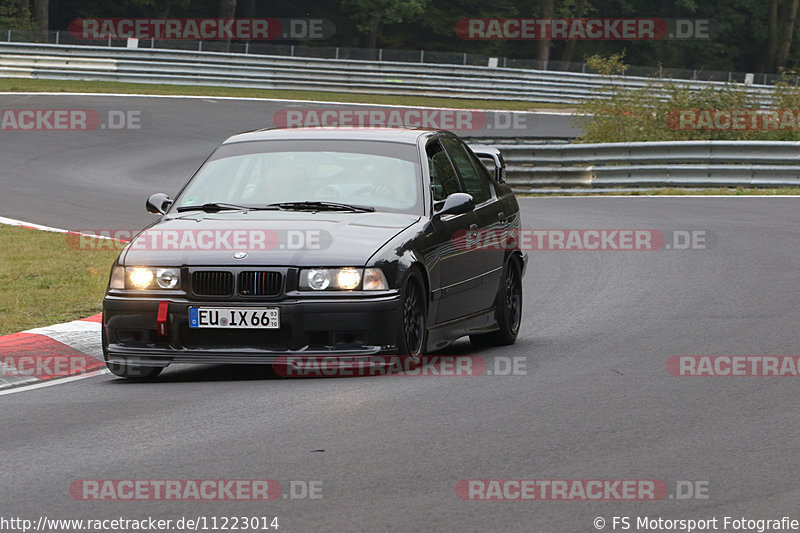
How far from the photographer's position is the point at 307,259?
27.5 ft

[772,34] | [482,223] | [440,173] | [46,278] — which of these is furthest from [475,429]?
[772,34]

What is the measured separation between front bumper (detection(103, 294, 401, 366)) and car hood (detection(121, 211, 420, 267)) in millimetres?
241

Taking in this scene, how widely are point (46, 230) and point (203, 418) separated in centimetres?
1037

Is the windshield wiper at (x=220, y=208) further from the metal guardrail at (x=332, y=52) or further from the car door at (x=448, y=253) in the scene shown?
the metal guardrail at (x=332, y=52)

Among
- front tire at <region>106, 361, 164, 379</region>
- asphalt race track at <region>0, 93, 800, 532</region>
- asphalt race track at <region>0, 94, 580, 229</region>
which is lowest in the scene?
asphalt race track at <region>0, 94, 580, 229</region>

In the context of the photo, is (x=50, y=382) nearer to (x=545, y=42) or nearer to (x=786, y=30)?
(x=545, y=42)

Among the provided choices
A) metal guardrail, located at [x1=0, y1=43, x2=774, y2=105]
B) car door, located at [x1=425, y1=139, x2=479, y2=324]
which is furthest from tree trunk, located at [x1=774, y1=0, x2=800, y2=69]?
car door, located at [x1=425, y1=139, x2=479, y2=324]

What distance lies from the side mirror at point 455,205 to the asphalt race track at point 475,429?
1.06m

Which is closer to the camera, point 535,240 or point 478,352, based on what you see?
point 478,352

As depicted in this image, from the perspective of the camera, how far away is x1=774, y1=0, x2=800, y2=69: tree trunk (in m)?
74.4

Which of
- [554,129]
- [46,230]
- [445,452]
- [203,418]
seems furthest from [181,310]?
[554,129]

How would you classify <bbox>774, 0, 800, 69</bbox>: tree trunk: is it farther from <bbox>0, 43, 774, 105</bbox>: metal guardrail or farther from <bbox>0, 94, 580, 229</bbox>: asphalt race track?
<bbox>0, 94, 580, 229</bbox>: asphalt race track

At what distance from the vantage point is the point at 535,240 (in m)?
17.7

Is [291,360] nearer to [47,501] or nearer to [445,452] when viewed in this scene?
[445,452]
